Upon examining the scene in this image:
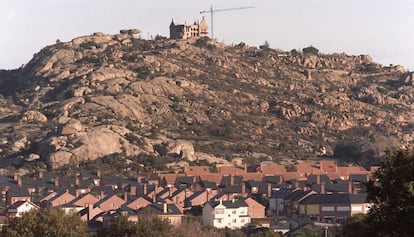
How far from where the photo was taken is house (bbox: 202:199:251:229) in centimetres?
10994

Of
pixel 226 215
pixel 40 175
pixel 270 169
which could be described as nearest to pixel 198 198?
pixel 226 215

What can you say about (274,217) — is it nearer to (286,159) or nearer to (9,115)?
(286,159)

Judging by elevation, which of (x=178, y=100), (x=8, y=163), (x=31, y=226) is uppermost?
(x=178, y=100)

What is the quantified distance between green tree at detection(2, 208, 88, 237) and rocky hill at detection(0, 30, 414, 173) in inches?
2830

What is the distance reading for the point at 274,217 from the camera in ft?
→ 382

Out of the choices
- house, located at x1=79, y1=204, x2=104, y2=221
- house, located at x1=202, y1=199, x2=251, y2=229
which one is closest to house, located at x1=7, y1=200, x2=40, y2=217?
house, located at x1=79, y1=204, x2=104, y2=221

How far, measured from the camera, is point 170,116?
572 feet

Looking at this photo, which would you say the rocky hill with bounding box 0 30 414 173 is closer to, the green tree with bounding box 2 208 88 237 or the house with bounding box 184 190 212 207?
the house with bounding box 184 190 212 207

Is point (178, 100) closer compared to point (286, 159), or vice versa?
point (286, 159)

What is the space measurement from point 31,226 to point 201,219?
1490 inches

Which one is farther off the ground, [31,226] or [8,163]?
[8,163]

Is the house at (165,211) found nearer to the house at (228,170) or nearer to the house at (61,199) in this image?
the house at (61,199)

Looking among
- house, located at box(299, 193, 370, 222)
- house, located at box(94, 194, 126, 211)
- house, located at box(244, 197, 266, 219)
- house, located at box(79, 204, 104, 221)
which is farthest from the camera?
house, located at box(244, 197, 266, 219)

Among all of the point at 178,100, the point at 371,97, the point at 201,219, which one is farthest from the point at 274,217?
the point at 371,97
